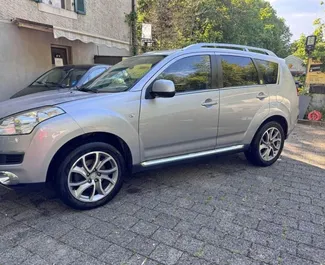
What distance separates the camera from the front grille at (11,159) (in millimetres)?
2370

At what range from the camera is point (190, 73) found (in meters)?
3.27

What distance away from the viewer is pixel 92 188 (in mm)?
2721

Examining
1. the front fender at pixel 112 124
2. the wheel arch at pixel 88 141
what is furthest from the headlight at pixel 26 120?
the wheel arch at pixel 88 141

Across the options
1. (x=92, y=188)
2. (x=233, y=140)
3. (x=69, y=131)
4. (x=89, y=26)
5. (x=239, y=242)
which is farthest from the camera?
(x=89, y=26)

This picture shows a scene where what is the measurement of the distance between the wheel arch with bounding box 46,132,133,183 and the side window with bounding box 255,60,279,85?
2.29 meters

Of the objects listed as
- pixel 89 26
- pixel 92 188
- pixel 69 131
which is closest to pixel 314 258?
pixel 92 188

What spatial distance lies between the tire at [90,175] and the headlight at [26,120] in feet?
1.32

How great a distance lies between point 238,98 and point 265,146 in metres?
0.93

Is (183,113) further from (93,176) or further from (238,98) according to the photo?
(93,176)

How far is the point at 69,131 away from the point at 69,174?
0.41m

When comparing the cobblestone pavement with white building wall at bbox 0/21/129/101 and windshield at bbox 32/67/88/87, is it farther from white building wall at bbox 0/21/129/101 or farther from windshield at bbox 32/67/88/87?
white building wall at bbox 0/21/129/101

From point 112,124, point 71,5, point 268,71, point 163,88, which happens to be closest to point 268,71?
point 268,71

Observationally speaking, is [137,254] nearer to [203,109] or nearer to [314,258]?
[314,258]

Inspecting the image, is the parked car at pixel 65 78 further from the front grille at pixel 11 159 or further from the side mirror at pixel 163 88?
the front grille at pixel 11 159
